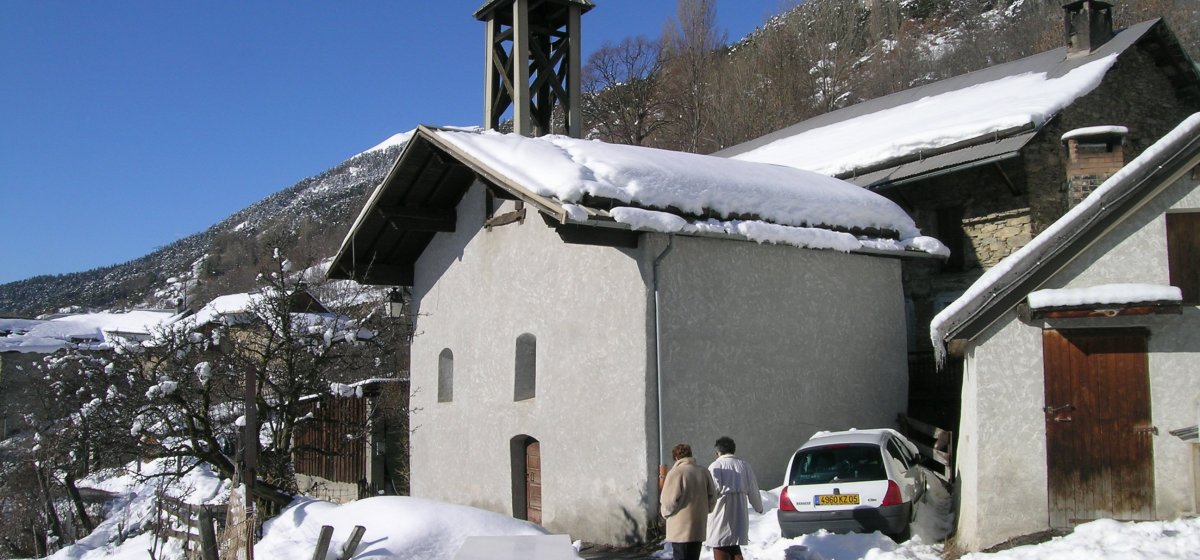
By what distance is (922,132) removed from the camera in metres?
18.7

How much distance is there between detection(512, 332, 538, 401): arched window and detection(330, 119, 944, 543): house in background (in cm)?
3

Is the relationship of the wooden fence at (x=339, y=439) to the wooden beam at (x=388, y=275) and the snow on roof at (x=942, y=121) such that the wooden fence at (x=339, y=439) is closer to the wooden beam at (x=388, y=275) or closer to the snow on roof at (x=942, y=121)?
the wooden beam at (x=388, y=275)

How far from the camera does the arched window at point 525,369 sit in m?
15.0

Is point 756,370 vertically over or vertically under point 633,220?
under

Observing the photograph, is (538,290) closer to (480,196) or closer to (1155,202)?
(480,196)

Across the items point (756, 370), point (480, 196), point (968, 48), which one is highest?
point (968, 48)

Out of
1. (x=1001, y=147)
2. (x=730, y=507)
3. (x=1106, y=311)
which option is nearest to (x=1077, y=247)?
(x=1106, y=311)

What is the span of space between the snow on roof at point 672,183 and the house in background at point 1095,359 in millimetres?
4117

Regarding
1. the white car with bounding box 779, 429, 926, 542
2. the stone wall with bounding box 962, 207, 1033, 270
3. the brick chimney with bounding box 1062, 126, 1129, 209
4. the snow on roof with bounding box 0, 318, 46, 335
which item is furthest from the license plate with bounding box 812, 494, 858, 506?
the snow on roof with bounding box 0, 318, 46, 335

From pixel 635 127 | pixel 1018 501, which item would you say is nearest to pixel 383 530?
pixel 1018 501

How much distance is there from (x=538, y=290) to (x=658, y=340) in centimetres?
272

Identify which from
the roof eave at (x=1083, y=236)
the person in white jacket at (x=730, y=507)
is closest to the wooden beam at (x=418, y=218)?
the person in white jacket at (x=730, y=507)

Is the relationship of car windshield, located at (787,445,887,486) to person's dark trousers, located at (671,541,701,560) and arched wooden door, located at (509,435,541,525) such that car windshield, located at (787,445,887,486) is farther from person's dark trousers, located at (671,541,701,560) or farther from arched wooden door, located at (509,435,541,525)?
arched wooden door, located at (509,435,541,525)

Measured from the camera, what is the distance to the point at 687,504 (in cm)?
893
